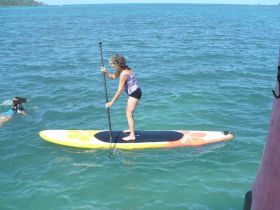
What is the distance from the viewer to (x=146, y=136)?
11297mm

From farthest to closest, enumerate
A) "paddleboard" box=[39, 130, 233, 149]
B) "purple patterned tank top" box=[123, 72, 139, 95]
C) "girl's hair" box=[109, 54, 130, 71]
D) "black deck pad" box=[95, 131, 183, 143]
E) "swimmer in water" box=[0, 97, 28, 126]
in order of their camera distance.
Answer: "swimmer in water" box=[0, 97, 28, 126], "black deck pad" box=[95, 131, 183, 143], "paddleboard" box=[39, 130, 233, 149], "purple patterned tank top" box=[123, 72, 139, 95], "girl's hair" box=[109, 54, 130, 71]

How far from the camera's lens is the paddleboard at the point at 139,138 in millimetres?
10961

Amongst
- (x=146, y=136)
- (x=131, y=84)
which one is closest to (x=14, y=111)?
(x=146, y=136)

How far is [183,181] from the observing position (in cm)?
938

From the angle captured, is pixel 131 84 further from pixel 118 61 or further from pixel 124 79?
pixel 118 61

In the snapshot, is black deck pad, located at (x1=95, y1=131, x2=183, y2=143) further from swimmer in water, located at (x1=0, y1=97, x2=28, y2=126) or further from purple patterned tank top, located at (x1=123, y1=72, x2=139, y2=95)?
swimmer in water, located at (x1=0, y1=97, x2=28, y2=126)

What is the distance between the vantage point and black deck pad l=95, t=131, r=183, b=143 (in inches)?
436

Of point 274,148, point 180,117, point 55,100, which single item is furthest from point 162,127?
point 274,148

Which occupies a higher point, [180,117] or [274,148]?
[274,148]

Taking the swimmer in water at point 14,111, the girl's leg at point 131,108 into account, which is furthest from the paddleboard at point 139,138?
the swimmer in water at point 14,111

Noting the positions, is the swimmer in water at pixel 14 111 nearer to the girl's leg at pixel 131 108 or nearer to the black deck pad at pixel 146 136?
the black deck pad at pixel 146 136

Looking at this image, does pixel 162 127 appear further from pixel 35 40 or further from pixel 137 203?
pixel 35 40

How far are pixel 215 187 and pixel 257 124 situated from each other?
15.3 feet

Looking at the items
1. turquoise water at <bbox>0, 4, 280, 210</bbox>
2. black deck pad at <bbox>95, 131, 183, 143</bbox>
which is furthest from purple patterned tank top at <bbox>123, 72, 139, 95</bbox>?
turquoise water at <bbox>0, 4, 280, 210</bbox>
